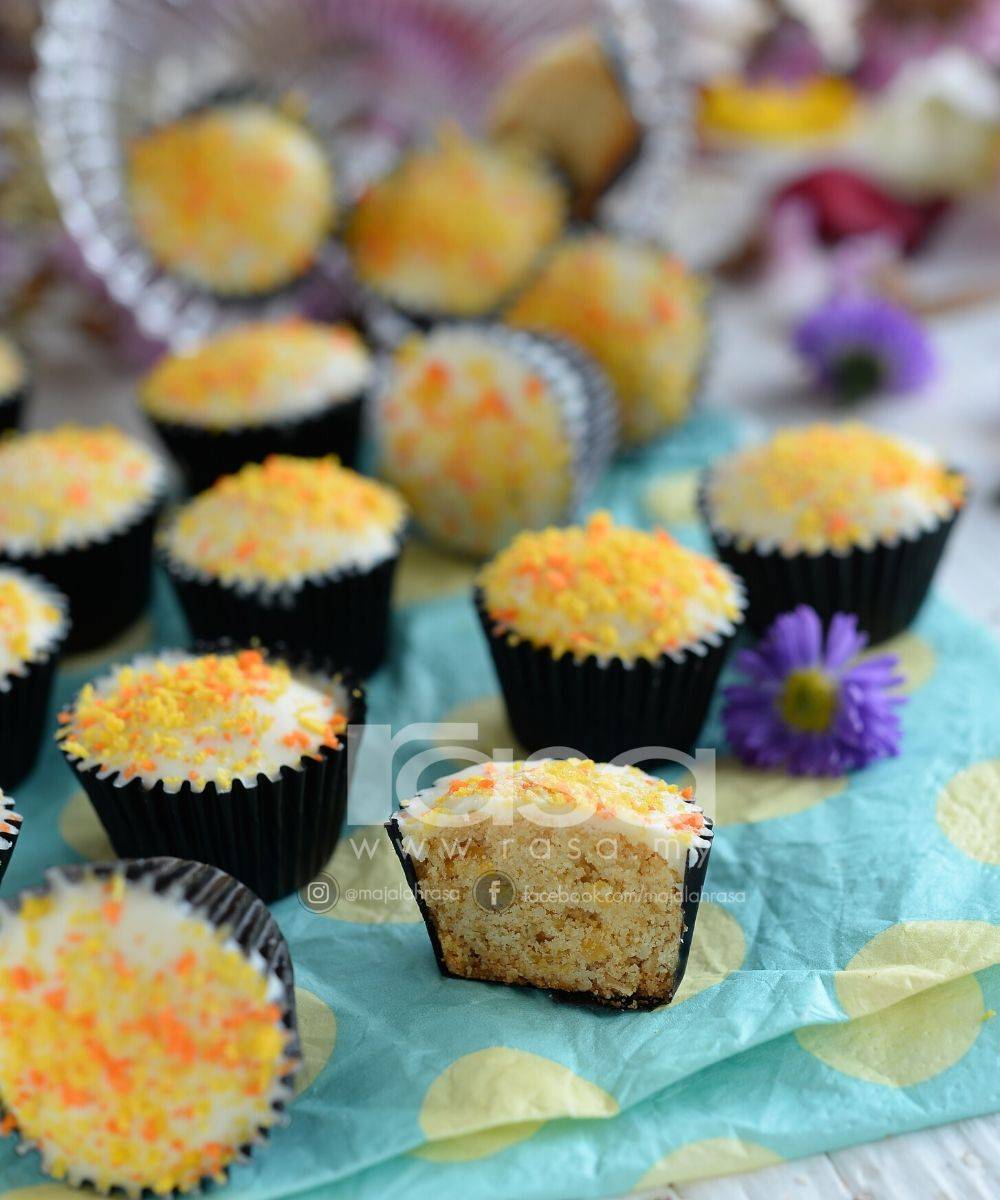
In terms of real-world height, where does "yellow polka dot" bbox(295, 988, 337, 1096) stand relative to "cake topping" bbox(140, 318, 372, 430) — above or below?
below

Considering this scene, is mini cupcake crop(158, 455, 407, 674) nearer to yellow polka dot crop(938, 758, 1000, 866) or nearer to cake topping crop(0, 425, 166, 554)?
cake topping crop(0, 425, 166, 554)

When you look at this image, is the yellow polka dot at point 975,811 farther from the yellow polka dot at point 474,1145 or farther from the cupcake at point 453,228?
the cupcake at point 453,228

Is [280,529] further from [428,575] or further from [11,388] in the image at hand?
[11,388]

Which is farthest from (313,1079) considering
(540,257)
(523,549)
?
(540,257)

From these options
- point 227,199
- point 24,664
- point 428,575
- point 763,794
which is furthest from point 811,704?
point 227,199

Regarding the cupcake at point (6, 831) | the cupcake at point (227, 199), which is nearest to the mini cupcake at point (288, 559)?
the cupcake at point (6, 831)

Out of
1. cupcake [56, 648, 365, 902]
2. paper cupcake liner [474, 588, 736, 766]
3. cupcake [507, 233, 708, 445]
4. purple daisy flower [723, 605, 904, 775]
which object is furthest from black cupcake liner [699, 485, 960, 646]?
cupcake [56, 648, 365, 902]
